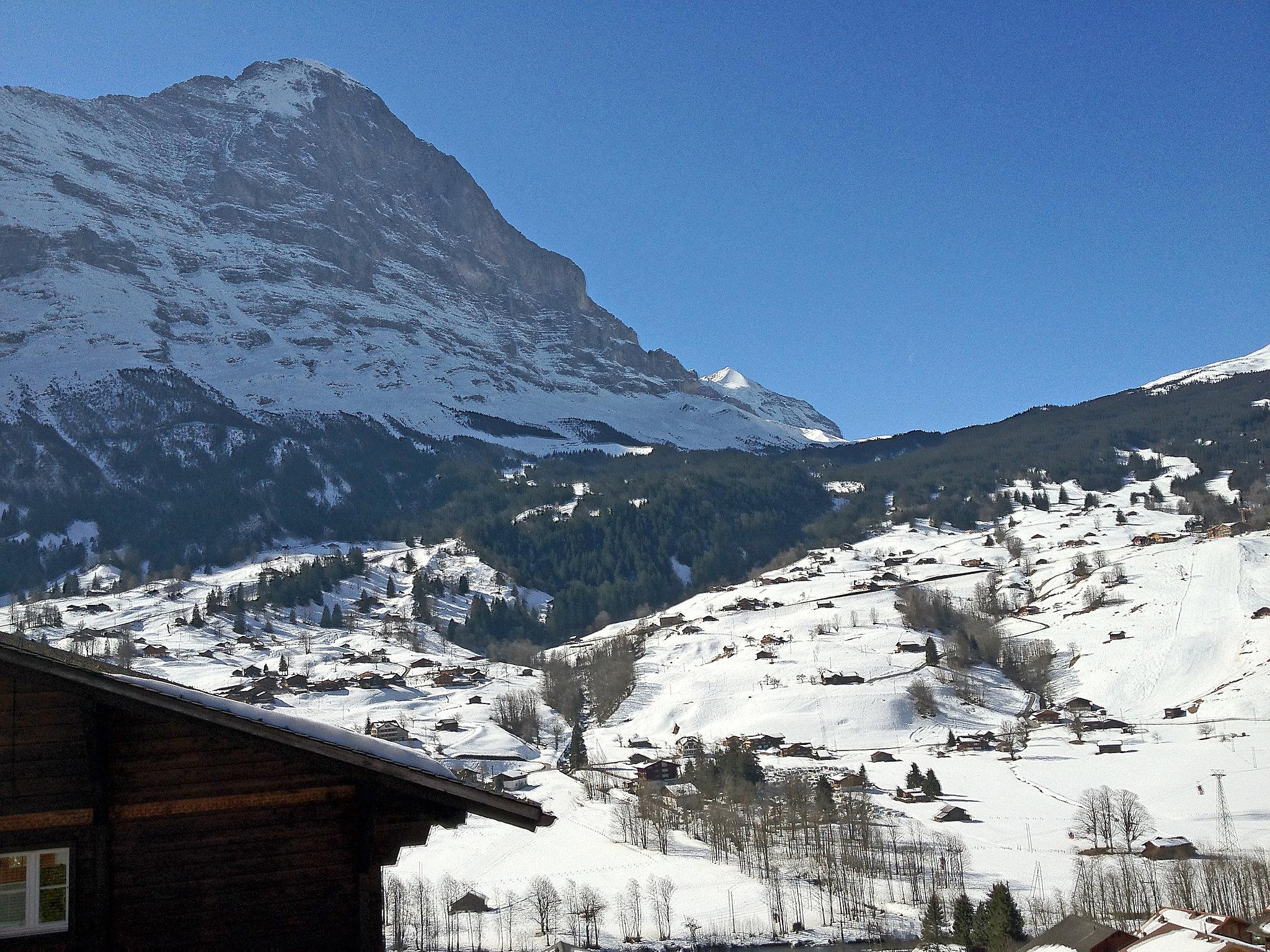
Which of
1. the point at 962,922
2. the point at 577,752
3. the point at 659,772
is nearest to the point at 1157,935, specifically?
the point at 962,922

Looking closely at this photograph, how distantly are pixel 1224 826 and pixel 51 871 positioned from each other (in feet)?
302

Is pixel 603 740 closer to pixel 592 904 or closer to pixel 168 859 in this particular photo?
pixel 592 904

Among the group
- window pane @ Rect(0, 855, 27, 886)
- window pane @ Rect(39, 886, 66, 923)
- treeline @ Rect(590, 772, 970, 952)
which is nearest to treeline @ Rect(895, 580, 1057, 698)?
treeline @ Rect(590, 772, 970, 952)

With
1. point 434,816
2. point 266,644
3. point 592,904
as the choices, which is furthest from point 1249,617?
point 434,816

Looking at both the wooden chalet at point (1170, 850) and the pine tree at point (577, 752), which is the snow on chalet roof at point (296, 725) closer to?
the wooden chalet at point (1170, 850)

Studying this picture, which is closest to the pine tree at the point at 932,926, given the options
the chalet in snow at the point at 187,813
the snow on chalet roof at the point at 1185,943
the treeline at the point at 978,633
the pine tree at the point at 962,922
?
the pine tree at the point at 962,922

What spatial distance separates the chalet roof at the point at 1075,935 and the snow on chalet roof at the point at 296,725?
167 feet

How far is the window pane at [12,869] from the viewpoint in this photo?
31.7 feet

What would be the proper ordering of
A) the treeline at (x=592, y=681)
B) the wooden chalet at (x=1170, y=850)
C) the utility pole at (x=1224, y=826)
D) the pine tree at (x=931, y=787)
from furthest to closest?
the treeline at (x=592, y=681)
the pine tree at (x=931, y=787)
the utility pole at (x=1224, y=826)
the wooden chalet at (x=1170, y=850)

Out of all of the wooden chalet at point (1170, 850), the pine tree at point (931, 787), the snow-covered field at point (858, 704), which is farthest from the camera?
the pine tree at point (931, 787)

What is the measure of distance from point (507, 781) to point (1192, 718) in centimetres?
7517

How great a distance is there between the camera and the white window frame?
9.50 m

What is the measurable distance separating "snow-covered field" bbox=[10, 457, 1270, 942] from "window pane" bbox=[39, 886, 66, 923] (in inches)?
2379

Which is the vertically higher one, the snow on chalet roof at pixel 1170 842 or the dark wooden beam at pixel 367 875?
the dark wooden beam at pixel 367 875
